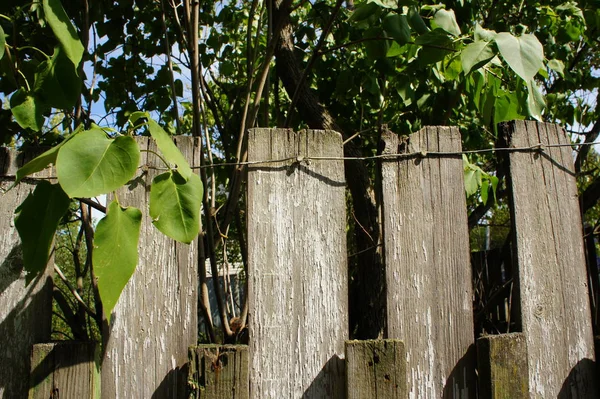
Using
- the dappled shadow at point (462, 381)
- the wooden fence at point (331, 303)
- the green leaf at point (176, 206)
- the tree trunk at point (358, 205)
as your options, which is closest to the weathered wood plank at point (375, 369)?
the wooden fence at point (331, 303)

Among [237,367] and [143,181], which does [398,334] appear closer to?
[237,367]

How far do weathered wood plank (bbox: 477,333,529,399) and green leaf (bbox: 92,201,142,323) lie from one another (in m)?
0.92

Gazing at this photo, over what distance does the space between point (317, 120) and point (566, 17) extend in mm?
1649

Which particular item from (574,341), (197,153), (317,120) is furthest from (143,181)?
(317,120)

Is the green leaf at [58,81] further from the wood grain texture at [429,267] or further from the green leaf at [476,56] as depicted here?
Answer: the green leaf at [476,56]

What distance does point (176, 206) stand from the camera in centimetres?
124

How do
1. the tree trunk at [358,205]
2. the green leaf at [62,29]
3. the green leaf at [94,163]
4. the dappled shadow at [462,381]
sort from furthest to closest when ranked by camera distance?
the tree trunk at [358,205], the dappled shadow at [462,381], the green leaf at [62,29], the green leaf at [94,163]

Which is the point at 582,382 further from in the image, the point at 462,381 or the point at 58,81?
the point at 58,81

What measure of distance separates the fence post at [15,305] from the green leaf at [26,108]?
19 centimetres

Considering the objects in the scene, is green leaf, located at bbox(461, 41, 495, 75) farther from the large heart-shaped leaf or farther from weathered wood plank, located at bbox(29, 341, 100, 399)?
weathered wood plank, located at bbox(29, 341, 100, 399)

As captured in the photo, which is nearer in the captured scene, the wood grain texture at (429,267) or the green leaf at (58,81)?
the green leaf at (58,81)

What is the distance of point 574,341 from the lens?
160 cm

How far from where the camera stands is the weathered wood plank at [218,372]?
1.41 meters

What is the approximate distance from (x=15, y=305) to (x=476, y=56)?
1.34m
